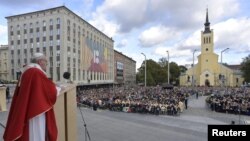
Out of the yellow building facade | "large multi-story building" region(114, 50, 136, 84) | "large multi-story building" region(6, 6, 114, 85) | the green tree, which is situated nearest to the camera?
"large multi-story building" region(6, 6, 114, 85)

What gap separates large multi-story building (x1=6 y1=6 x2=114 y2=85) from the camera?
214ft

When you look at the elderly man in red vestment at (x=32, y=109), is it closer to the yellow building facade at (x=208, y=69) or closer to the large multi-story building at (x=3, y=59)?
the large multi-story building at (x=3, y=59)

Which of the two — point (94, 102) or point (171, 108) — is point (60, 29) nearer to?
point (94, 102)

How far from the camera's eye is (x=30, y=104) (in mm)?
2607

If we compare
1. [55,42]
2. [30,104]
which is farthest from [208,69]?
[30,104]

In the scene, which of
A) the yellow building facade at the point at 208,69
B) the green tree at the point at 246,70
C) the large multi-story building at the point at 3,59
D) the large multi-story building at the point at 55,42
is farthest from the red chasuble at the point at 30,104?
the yellow building facade at the point at 208,69

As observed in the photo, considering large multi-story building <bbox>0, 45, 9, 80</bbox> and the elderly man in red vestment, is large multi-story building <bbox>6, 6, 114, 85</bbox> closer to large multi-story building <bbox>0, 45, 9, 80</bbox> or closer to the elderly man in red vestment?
large multi-story building <bbox>0, 45, 9, 80</bbox>

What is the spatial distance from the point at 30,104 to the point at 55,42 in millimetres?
65784

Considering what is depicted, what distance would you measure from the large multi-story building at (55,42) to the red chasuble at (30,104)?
59.2 metres

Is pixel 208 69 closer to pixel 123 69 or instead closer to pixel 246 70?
pixel 246 70

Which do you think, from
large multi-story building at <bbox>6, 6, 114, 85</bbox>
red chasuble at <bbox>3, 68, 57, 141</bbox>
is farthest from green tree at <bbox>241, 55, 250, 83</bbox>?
red chasuble at <bbox>3, 68, 57, 141</bbox>

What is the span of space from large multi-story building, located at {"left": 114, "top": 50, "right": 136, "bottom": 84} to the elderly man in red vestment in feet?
373

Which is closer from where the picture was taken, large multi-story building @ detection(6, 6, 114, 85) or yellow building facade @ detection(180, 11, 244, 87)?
large multi-story building @ detection(6, 6, 114, 85)

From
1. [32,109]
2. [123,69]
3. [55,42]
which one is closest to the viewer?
[32,109]
